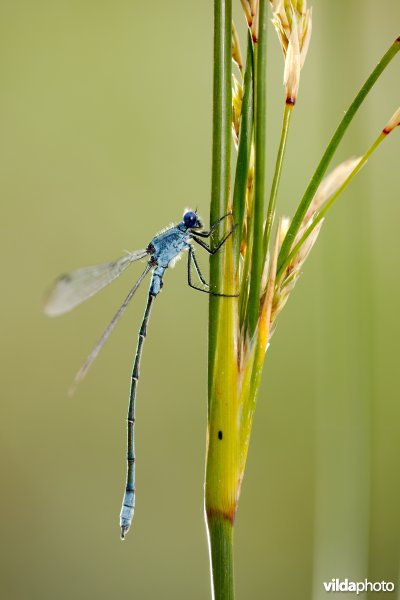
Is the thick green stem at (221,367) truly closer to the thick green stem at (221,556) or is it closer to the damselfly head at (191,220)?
the thick green stem at (221,556)

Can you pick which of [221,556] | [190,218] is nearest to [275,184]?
[221,556]

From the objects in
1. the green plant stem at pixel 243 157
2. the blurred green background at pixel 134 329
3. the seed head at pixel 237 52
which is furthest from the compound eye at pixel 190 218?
the blurred green background at pixel 134 329

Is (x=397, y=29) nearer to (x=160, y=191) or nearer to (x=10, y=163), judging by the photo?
(x=160, y=191)

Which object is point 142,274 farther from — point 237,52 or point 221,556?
point 221,556

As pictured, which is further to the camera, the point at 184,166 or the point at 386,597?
the point at 184,166

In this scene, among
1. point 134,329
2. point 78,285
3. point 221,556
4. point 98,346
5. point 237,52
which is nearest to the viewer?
point 221,556

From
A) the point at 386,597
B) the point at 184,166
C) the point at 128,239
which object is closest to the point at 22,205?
the point at 128,239
